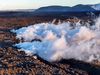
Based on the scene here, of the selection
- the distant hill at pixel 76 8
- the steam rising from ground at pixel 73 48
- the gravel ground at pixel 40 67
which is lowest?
the distant hill at pixel 76 8

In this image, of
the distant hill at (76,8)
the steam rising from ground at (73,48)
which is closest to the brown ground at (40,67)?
the steam rising from ground at (73,48)

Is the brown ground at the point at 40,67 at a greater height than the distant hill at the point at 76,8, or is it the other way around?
the brown ground at the point at 40,67

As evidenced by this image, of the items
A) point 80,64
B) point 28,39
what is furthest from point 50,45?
point 28,39

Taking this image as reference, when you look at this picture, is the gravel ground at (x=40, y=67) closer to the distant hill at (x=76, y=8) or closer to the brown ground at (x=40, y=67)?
the brown ground at (x=40, y=67)

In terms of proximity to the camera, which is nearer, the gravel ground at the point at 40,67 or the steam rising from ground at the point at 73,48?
the gravel ground at the point at 40,67

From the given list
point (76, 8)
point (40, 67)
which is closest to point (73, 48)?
point (40, 67)

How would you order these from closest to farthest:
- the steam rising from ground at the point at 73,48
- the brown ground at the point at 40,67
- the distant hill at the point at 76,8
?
the brown ground at the point at 40,67
the steam rising from ground at the point at 73,48
the distant hill at the point at 76,8

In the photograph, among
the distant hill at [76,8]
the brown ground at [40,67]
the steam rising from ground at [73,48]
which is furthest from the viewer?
the distant hill at [76,8]

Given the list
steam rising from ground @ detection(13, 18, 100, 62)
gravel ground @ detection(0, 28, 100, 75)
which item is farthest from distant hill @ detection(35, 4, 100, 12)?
gravel ground @ detection(0, 28, 100, 75)

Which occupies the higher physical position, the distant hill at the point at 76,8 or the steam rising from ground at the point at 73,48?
the steam rising from ground at the point at 73,48

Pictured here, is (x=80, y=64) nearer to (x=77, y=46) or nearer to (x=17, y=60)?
(x=77, y=46)

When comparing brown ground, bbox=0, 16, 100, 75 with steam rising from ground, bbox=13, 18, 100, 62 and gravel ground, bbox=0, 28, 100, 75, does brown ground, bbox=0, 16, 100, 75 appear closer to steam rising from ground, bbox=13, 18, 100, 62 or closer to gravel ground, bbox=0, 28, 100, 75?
gravel ground, bbox=0, 28, 100, 75

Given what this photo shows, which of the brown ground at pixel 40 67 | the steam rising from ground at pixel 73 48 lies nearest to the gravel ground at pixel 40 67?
the brown ground at pixel 40 67
